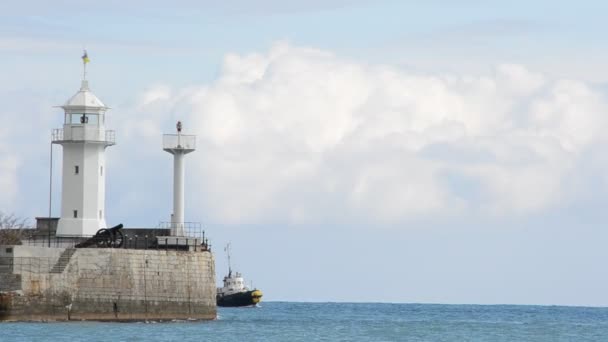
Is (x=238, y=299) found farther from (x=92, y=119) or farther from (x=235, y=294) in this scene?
(x=92, y=119)

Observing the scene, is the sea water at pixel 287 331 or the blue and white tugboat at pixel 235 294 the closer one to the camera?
the sea water at pixel 287 331

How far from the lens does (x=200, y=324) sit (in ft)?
210

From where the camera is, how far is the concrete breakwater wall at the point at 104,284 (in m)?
57.2

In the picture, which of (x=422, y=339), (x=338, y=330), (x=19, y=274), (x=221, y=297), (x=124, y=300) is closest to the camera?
(x=19, y=274)

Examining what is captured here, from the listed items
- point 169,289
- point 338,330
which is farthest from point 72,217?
point 338,330

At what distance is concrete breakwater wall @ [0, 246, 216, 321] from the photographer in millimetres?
57219

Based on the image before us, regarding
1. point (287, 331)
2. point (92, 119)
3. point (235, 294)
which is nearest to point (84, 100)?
point (92, 119)

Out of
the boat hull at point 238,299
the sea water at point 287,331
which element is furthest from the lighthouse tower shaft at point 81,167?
the boat hull at point 238,299

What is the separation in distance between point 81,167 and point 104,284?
6.65 m

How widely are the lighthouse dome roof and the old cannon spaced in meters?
6.01

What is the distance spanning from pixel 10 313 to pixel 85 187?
357 inches

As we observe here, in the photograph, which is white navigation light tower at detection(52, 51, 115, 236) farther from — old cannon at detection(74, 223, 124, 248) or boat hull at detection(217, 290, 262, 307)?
boat hull at detection(217, 290, 262, 307)

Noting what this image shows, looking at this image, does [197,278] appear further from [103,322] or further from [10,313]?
[10,313]

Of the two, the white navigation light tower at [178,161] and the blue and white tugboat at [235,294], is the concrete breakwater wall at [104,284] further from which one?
the blue and white tugboat at [235,294]
